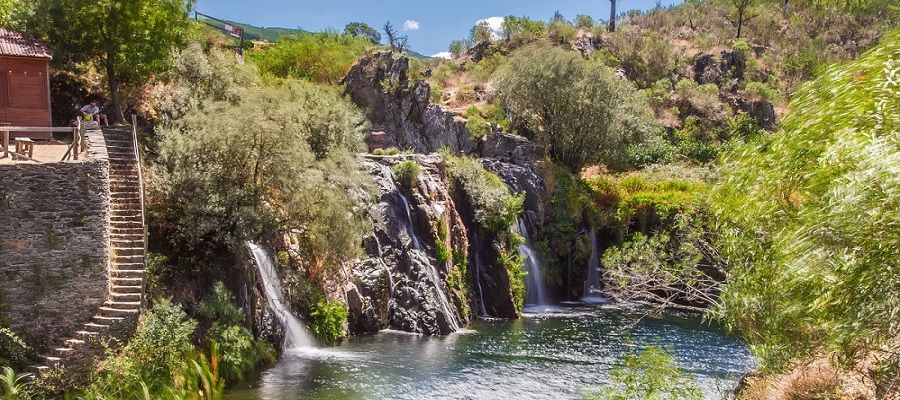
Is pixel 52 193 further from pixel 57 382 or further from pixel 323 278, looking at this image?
pixel 323 278

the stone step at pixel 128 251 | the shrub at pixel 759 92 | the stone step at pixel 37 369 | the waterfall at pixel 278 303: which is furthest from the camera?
the shrub at pixel 759 92

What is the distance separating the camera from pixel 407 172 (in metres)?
29.9

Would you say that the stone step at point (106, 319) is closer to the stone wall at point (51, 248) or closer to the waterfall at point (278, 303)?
the stone wall at point (51, 248)

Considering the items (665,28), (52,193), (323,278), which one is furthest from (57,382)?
(665,28)

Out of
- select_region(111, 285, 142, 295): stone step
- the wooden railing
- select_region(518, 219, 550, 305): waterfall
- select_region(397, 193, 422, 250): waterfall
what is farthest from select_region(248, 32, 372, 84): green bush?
select_region(111, 285, 142, 295): stone step

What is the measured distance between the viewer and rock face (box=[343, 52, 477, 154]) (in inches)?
1896

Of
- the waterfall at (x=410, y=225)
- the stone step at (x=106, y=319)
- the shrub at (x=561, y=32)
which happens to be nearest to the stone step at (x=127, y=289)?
the stone step at (x=106, y=319)

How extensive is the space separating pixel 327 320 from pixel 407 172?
27.4ft

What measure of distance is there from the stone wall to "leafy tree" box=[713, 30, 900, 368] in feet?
45.8

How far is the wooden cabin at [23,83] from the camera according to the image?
21805 mm

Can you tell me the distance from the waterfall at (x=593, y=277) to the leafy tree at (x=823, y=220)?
22387 millimetres

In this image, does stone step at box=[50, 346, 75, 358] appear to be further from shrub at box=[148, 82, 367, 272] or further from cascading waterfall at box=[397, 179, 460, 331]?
cascading waterfall at box=[397, 179, 460, 331]

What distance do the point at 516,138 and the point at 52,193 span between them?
98.2ft

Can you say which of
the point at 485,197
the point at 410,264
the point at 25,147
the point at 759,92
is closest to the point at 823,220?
the point at 410,264
